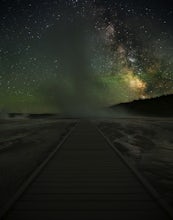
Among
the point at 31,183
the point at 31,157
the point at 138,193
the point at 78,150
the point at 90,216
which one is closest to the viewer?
the point at 90,216

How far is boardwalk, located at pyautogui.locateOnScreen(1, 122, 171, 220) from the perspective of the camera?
680 cm

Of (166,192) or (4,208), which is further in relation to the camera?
(166,192)

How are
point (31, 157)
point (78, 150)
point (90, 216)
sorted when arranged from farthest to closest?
1. point (78, 150)
2. point (31, 157)
3. point (90, 216)

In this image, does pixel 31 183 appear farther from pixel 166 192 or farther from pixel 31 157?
pixel 31 157

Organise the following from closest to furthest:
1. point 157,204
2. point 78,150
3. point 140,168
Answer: point 157,204 < point 140,168 < point 78,150

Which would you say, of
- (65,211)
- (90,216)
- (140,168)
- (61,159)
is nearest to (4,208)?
(65,211)

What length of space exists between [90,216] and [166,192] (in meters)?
2.76

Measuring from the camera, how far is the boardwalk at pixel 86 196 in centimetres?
680

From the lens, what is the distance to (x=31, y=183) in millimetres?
9523

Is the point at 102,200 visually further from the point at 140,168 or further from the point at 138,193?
the point at 140,168

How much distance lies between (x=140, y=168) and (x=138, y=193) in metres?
4.23

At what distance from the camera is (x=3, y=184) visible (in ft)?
33.0

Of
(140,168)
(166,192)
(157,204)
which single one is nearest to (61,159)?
(140,168)

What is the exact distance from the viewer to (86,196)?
26.7 feet
